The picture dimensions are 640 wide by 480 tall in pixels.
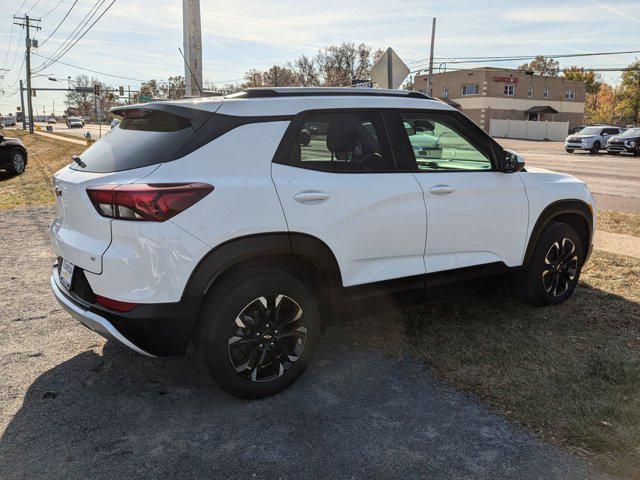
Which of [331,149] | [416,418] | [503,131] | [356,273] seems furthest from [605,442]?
[503,131]

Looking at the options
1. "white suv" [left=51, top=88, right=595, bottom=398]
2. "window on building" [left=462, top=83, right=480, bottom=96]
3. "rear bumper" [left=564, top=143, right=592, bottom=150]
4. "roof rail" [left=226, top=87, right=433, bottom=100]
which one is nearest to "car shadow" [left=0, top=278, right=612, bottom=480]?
"white suv" [left=51, top=88, right=595, bottom=398]

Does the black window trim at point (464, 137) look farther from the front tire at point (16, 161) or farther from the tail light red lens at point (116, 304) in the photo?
the front tire at point (16, 161)

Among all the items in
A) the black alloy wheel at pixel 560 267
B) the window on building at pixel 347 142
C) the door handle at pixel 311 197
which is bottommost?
the black alloy wheel at pixel 560 267

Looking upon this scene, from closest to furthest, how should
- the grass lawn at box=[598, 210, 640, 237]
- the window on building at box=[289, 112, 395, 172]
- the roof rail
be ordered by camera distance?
the roof rail, the window on building at box=[289, 112, 395, 172], the grass lawn at box=[598, 210, 640, 237]

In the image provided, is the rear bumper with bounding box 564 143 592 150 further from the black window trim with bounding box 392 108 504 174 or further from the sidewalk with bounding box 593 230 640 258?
the black window trim with bounding box 392 108 504 174

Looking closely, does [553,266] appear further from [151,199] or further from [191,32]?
[191,32]

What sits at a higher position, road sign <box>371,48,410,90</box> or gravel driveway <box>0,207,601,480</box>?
road sign <box>371,48,410,90</box>

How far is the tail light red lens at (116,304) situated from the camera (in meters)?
2.91

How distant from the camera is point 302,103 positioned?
11.1ft

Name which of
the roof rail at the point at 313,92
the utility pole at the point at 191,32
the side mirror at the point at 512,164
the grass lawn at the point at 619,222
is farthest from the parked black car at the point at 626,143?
the roof rail at the point at 313,92

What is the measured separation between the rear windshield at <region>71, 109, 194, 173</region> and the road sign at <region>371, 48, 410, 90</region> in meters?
6.94

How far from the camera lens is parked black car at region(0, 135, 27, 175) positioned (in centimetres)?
1548

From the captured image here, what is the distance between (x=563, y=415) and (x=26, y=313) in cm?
431

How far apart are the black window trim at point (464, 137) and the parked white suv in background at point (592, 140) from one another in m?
30.7
